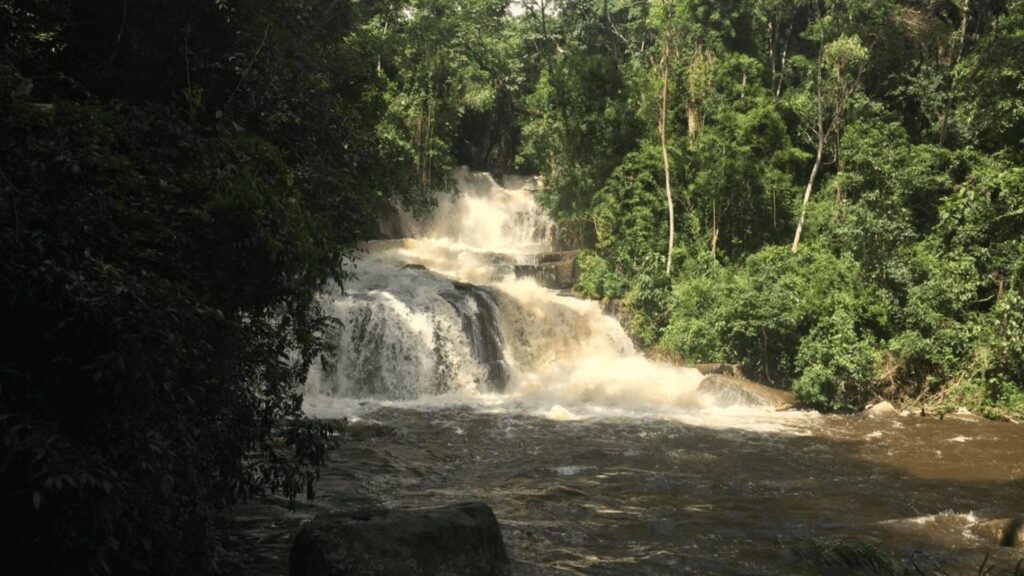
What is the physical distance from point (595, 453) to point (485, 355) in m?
7.62

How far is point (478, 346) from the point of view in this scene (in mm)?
19297

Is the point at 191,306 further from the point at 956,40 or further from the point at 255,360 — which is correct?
the point at 956,40

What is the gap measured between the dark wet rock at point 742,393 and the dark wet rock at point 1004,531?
8.29 metres

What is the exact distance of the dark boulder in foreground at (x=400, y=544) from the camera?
18.4 feet

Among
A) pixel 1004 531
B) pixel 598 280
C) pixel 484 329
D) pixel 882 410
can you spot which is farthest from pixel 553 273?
pixel 1004 531

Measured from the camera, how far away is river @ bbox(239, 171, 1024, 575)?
7867 mm

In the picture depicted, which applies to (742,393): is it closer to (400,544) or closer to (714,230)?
(714,230)

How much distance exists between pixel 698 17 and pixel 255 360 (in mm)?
26154

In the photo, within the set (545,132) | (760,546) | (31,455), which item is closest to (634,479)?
(760,546)

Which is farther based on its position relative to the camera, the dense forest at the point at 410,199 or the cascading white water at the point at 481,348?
the cascading white water at the point at 481,348

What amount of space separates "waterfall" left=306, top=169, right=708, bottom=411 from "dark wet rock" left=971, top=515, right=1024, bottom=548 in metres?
8.50

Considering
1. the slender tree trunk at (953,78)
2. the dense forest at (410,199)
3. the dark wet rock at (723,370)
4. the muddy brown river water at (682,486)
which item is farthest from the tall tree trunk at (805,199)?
the muddy brown river water at (682,486)

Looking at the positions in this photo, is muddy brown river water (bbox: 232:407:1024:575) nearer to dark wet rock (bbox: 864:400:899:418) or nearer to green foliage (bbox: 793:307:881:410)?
dark wet rock (bbox: 864:400:899:418)

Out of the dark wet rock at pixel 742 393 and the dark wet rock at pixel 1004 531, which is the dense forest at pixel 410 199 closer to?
the dark wet rock at pixel 742 393
